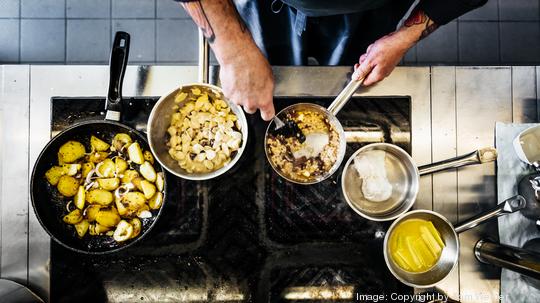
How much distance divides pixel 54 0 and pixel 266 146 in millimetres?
1159

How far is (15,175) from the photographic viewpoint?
3.31 feet

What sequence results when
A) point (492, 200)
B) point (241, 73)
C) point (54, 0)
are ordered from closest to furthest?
1. point (241, 73)
2. point (492, 200)
3. point (54, 0)

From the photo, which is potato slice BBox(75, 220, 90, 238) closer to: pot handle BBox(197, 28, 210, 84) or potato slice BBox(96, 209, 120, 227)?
potato slice BBox(96, 209, 120, 227)

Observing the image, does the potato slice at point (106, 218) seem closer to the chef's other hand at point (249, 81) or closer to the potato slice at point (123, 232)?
the potato slice at point (123, 232)

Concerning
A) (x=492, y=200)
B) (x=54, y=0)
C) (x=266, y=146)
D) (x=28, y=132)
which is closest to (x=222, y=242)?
(x=266, y=146)

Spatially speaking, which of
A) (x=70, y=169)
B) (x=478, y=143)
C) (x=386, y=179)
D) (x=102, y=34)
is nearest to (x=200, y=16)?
(x=70, y=169)

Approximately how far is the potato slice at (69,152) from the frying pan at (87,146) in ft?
0.04

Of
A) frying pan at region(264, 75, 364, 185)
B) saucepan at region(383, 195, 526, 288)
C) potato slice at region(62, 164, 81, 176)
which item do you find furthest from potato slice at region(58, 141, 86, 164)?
saucepan at region(383, 195, 526, 288)

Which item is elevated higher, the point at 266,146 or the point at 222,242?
the point at 266,146

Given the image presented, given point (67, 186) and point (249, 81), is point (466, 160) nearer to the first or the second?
point (249, 81)

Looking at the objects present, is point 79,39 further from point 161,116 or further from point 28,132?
point 161,116

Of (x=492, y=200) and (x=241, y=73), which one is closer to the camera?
(x=241, y=73)

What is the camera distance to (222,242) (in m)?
1.02

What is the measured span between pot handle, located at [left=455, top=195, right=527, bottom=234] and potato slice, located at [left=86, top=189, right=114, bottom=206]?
0.83m
